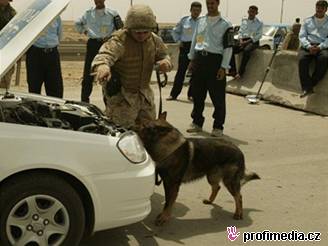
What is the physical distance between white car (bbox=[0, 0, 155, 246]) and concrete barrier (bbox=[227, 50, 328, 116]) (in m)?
7.03

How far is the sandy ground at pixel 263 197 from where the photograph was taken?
4500 millimetres

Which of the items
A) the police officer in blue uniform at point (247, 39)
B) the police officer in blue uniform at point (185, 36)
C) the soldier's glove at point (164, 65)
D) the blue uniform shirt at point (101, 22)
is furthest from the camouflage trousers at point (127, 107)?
the police officer in blue uniform at point (247, 39)

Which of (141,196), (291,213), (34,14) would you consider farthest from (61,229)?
(291,213)

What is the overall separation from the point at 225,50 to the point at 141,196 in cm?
443

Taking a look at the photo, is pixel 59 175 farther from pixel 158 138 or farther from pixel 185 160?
pixel 185 160

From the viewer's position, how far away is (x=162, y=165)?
15.1 ft

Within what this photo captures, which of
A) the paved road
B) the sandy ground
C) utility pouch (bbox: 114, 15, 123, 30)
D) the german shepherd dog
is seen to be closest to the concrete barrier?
the sandy ground

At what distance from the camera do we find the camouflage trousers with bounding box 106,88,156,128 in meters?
5.12

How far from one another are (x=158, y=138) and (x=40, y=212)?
128cm

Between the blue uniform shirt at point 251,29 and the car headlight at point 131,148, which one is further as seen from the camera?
the blue uniform shirt at point 251,29

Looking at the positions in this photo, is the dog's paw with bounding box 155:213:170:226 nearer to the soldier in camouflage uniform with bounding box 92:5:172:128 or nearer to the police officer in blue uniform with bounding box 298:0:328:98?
the soldier in camouflage uniform with bounding box 92:5:172:128

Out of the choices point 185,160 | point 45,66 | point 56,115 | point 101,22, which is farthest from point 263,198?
point 101,22

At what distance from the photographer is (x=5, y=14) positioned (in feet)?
24.4

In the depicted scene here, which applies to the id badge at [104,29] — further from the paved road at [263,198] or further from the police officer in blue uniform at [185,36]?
the police officer in blue uniform at [185,36]
